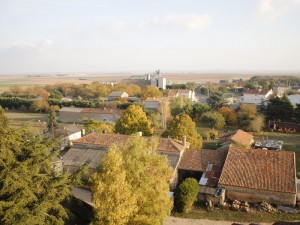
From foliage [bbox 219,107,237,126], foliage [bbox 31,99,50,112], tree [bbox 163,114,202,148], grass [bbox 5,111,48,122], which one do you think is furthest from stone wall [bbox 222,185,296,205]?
foliage [bbox 31,99,50,112]

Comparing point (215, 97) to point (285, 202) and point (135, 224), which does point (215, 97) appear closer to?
point (285, 202)

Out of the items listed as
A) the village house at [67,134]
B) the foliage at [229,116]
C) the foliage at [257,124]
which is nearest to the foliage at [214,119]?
the foliage at [229,116]

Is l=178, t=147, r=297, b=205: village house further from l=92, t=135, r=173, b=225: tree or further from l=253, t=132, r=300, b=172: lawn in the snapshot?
l=253, t=132, r=300, b=172: lawn

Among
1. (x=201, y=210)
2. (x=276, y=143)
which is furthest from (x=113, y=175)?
(x=276, y=143)

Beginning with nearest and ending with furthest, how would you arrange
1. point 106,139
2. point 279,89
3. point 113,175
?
1. point 113,175
2. point 106,139
3. point 279,89

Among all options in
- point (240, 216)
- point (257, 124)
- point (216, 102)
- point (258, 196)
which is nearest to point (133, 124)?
point (258, 196)
